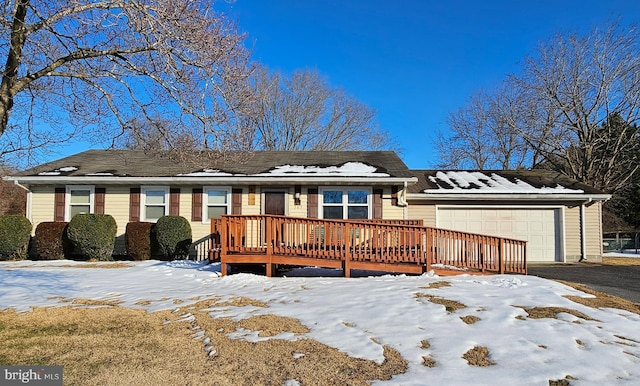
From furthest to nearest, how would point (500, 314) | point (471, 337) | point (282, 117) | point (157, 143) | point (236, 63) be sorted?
point (282, 117), point (157, 143), point (236, 63), point (500, 314), point (471, 337)

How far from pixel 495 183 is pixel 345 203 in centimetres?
542

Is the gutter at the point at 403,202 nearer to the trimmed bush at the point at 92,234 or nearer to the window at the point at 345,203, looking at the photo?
the window at the point at 345,203

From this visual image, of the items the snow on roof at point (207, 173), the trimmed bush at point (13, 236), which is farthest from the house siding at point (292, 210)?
the trimmed bush at point (13, 236)

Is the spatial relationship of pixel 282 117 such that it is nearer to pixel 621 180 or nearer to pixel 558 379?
pixel 621 180

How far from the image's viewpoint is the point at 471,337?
423 cm

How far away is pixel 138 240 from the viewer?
11609 millimetres

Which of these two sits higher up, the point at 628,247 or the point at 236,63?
the point at 236,63

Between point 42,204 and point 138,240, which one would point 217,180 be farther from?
point 42,204

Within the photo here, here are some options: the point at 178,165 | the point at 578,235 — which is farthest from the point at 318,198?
the point at 578,235

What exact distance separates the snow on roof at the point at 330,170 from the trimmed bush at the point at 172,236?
2793 mm

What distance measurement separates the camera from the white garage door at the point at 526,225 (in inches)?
505

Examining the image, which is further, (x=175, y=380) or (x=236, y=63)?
(x=236, y=63)

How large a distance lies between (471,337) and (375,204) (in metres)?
8.07

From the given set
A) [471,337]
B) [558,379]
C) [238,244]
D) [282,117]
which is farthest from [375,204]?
[282,117]
